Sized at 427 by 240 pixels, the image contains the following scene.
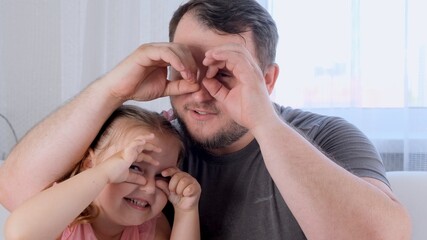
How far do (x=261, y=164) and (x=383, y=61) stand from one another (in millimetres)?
849

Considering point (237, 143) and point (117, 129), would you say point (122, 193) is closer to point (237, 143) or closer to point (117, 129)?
point (117, 129)

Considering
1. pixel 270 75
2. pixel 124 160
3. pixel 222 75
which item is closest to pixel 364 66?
pixel 270 75

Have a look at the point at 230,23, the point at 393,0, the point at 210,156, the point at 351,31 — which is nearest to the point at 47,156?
the point at 210,156

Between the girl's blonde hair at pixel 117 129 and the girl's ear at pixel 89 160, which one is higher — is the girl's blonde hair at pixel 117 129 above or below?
above

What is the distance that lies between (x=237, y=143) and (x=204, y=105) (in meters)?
0.14

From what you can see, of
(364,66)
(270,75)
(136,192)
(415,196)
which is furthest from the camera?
(364,66)

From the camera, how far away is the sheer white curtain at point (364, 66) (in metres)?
1.92

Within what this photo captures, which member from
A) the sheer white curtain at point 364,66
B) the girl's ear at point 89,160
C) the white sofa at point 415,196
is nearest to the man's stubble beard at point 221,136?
the girl's ear at point 89,160

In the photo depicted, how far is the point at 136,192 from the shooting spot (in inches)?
46.3

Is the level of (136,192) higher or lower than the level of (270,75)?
lower

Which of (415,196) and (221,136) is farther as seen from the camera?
(415,196)

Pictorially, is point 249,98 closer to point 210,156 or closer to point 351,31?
point 210,156

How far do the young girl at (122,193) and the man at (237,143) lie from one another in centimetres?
5

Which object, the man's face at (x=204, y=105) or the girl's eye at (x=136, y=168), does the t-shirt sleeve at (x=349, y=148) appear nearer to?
the man's face at (x=204, y=105)
